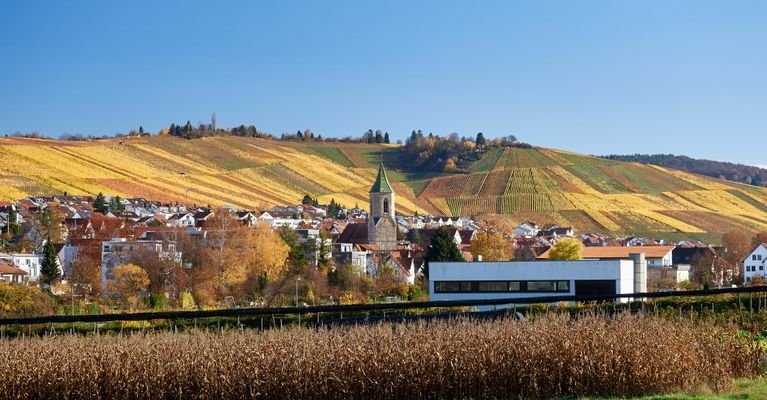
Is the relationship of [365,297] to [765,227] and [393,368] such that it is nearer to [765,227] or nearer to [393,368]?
[393,368]

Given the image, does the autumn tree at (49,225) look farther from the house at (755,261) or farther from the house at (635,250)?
the house at (755,261)

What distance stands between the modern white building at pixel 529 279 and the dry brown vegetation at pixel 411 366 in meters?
31.4

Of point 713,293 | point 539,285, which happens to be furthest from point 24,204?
point 713,293

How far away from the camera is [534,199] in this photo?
6289 inches

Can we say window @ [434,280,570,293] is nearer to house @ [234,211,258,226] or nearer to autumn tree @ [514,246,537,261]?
house @ [234,211,258,226]

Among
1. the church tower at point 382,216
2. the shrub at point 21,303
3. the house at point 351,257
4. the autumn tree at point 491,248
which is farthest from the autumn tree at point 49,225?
the shrub at point 21,303

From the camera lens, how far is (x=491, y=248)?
90.8 meters

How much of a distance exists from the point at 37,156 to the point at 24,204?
1360 inches

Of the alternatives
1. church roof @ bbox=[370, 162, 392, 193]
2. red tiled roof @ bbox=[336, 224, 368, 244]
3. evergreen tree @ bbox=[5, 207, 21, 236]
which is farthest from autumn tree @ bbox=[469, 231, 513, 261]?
evergreen tree @ bbox=[5, 207, 21, 236]

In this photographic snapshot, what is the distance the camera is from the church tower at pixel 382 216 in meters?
122

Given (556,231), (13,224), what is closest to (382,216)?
(556,231)

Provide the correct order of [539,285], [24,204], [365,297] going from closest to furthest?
1. [539,285]
2. [365,297]
3. [24,204]

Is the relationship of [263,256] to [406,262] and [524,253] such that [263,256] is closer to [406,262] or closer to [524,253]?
[406,262]

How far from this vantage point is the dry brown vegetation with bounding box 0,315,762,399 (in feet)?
69.7
